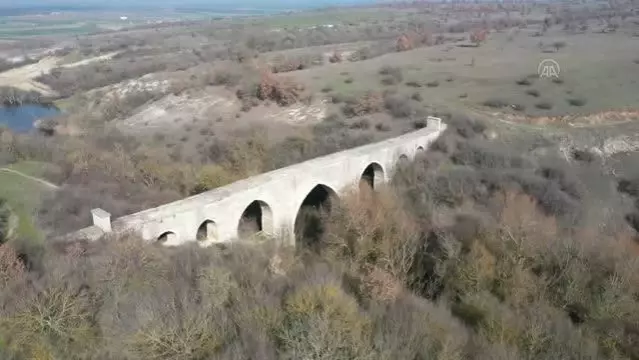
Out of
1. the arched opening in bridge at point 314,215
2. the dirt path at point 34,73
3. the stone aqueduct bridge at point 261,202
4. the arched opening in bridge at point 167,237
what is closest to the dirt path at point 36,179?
the stone aqueduct bridge at point 261,202

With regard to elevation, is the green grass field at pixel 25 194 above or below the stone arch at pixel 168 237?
below

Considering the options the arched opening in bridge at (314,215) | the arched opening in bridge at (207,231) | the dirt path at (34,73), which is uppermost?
the arched opening in bridge at (207,231)

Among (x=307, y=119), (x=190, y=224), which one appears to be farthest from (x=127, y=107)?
(x=190, y=224)

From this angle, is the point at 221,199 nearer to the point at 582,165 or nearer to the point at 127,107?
the point at 582,165

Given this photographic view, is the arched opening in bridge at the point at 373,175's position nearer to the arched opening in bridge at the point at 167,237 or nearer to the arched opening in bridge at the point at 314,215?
the arched opening in bridge at the point at 314,215

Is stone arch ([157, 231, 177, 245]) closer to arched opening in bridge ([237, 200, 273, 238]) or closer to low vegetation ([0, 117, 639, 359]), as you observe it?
low vegetation ([0, 117, 639, 359])
